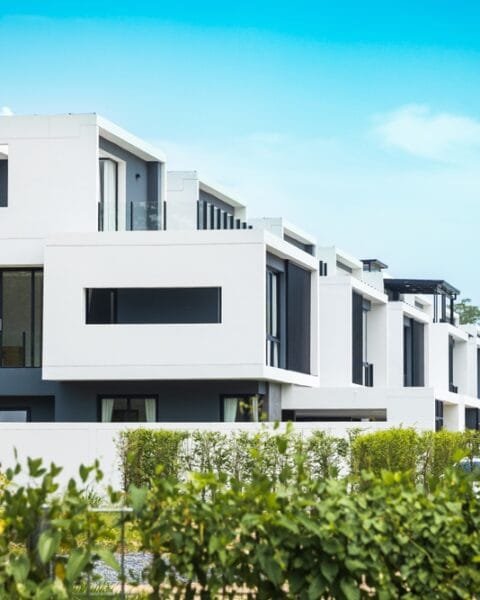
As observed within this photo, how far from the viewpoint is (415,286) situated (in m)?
64.1

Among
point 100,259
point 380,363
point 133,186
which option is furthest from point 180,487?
point 380,363

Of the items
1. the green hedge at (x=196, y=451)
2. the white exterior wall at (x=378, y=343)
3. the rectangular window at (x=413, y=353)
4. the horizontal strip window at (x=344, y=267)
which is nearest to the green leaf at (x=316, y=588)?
the green hedge at (x=196, y=451)

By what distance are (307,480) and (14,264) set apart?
98.3 feet

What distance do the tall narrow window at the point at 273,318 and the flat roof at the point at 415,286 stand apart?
76.0 ft

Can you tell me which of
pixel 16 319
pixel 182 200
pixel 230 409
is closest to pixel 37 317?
pixel 16 319

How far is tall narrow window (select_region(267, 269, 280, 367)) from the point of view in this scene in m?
38.8

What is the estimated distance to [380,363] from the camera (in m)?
53.7

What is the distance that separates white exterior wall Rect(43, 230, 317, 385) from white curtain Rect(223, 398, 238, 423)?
137 centimetres

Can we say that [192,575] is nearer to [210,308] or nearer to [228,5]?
[228,5]

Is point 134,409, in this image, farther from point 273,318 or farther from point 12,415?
point 273,318

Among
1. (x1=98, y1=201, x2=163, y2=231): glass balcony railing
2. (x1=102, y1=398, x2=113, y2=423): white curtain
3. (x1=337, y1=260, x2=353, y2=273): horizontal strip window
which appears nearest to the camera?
(x1=98, y1=201, x2=163, y2=231): glass balcony railing

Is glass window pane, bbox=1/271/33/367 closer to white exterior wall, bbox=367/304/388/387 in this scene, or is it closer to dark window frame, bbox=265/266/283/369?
dark window frame, bbox=265/266/283/369

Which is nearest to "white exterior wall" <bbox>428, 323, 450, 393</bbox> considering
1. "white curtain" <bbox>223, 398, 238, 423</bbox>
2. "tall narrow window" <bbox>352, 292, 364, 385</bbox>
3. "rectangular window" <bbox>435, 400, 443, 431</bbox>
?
"rectangular window" <bbox>435, 400, 443, 431</bbox>

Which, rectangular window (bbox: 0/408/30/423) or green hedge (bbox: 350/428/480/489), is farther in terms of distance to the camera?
rectangular window (bbox: 0/408/30/423)
